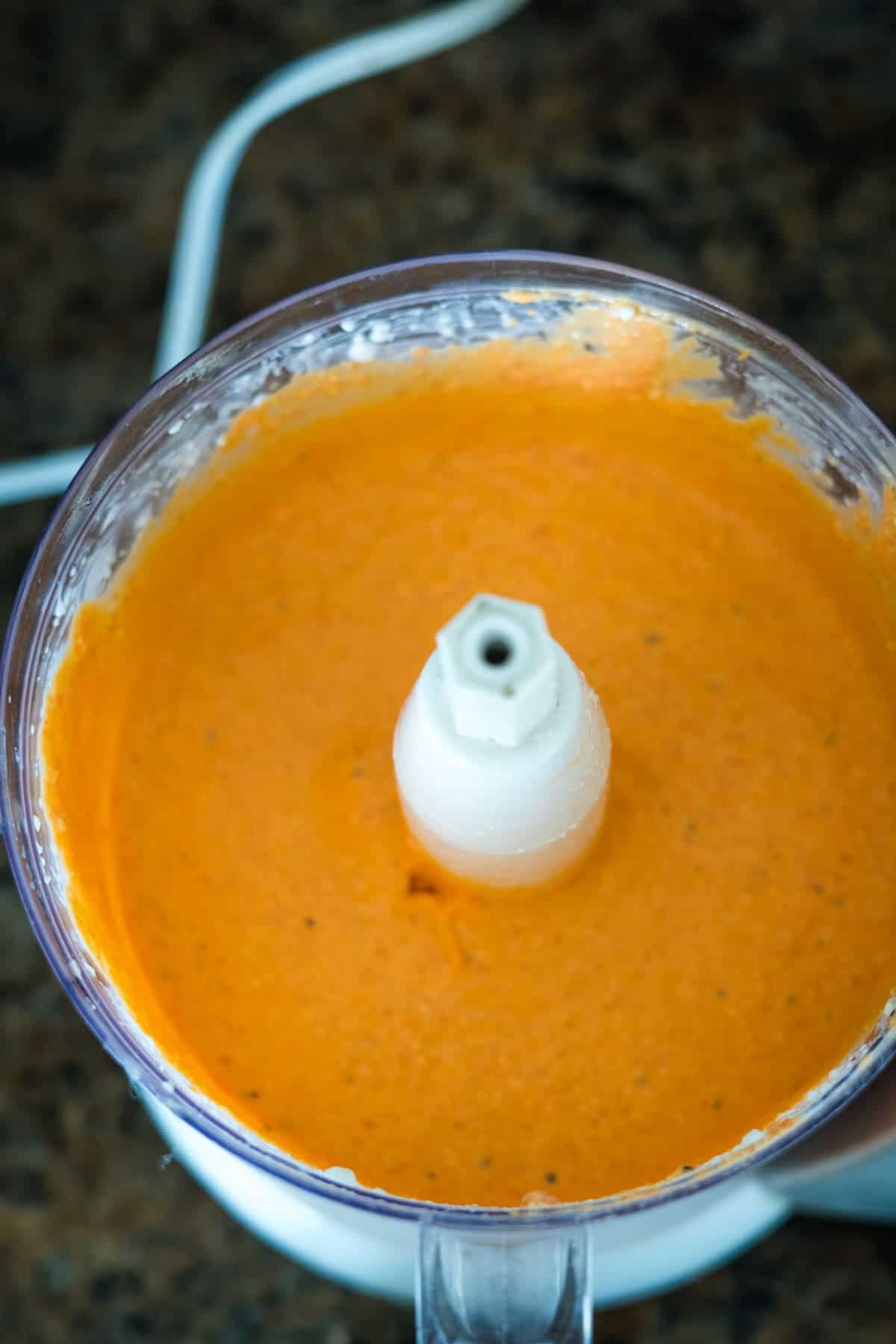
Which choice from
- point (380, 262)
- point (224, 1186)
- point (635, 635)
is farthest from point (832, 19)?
point (224, 1186)

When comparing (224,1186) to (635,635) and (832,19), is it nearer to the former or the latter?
(635,635)

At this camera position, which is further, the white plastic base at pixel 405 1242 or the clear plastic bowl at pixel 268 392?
the white plastic base at pixel 405 1242

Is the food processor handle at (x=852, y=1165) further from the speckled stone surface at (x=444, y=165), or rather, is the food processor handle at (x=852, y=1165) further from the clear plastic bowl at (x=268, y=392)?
the speckled stone surface at (x=444, y=165)

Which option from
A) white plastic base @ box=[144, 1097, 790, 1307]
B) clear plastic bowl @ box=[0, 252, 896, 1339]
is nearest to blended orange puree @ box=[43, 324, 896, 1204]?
clear plastic bowl @ box=[0, 252, 896, 1339]

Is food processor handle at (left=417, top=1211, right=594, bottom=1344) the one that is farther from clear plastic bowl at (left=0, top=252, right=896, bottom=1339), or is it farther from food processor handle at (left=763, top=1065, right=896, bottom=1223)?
food processor handle at (left=763, top=1065, right=896, bottom=1223)

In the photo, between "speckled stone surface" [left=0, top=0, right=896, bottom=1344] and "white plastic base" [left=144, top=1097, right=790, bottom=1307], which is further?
"speckled stone surface" [left=0, top=0, right=896, bottom=1344]

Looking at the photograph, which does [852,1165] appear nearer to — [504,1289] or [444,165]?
[504,1289]

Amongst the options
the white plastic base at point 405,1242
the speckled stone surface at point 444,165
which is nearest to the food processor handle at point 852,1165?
the white plastic base at point 405,1242
